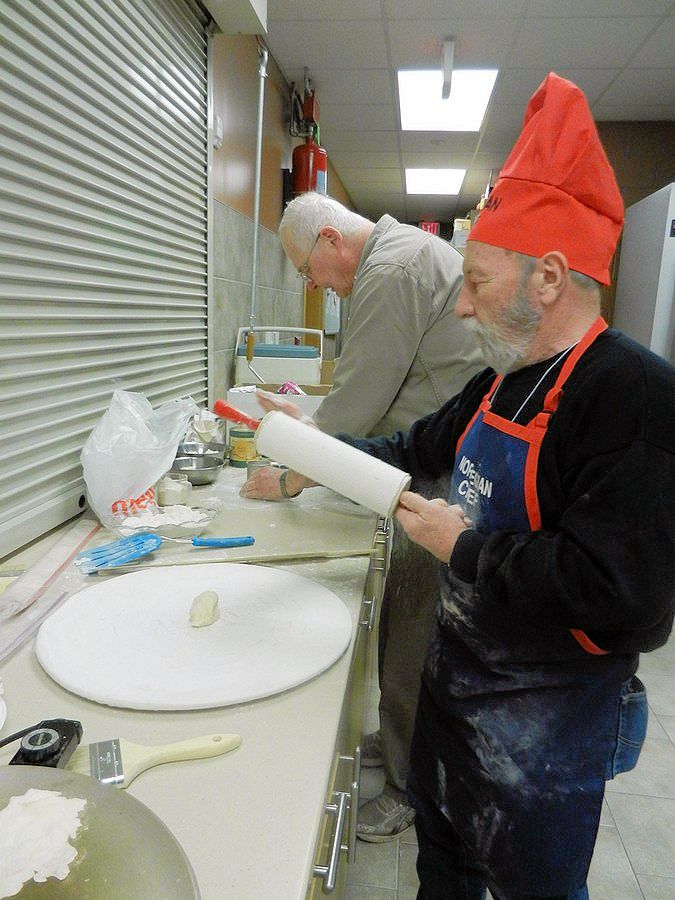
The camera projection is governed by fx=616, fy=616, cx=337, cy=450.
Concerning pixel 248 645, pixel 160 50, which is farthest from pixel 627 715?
pixel 160 50

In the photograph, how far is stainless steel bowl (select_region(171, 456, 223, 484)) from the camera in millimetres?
1579

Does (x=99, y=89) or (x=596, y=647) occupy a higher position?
(x=99, y=89)

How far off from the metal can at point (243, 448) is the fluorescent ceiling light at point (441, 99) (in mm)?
2635

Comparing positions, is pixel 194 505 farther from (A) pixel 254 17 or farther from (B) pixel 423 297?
(A) pixel 254 17

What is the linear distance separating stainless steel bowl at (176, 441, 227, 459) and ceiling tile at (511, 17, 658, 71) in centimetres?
249

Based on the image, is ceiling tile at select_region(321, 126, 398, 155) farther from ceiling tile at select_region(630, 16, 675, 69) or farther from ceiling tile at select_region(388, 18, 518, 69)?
ceiling tile at select_region(630, 16, 675, 69)

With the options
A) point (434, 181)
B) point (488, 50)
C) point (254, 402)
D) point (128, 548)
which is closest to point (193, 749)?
point (128, 548)

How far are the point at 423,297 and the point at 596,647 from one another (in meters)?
0.85

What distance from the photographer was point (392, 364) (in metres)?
1.41

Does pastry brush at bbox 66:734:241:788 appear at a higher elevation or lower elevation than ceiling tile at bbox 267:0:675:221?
lower

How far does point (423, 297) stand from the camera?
54.6 inches

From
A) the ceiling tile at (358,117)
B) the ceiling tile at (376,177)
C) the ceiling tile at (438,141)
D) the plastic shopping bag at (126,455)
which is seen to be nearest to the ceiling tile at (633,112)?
the ceiling tile at (438,141)

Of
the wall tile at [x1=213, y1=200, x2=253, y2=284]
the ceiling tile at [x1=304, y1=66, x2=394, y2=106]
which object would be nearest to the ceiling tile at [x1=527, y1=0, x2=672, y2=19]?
the ceiling tile at [x1=304, y1=66, x2=394, y2=106]

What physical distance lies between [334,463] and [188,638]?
1.15 feet
